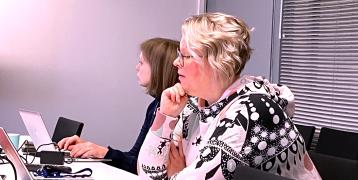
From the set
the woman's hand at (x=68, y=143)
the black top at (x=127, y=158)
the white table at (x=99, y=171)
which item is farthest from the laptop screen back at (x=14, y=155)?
the woman's hand at (x=68, y=143)

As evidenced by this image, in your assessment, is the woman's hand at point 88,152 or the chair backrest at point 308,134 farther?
the chair backrest at point 308,134

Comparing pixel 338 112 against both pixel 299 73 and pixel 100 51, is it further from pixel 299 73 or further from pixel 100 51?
pixel 100 51

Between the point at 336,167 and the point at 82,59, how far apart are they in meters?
3.50

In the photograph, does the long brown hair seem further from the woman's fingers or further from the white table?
the woman's fingers

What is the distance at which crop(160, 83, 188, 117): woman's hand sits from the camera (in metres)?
2.09

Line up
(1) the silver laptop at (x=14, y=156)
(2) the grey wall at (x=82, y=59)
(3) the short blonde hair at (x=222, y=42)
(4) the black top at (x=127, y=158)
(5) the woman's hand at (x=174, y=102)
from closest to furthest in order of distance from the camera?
(3) the short blonde hair at (x=222, y=42) → (1) the silver laptop at (x=14, y=156) → (5) the woman's hand at (x=174, y=102) → (4) the black top at (x=127, y=158) → (2) the grey wall at (x=82, y=59)

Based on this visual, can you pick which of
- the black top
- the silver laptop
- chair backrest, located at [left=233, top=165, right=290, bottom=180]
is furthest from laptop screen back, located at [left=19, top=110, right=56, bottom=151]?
chair backrest, located at [left=233, top=165, right=290, bottom=180]

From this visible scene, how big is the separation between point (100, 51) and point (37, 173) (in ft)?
9.36

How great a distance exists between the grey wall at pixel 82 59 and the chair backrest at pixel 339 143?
240 cm

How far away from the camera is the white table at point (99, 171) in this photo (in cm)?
246

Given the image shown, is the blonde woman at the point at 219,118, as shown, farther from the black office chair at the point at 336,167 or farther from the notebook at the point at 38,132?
the notebook at the point at 38,132

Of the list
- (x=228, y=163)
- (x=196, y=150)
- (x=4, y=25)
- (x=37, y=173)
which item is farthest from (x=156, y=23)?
(x=228, y=163)

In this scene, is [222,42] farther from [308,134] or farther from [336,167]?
[308,134]

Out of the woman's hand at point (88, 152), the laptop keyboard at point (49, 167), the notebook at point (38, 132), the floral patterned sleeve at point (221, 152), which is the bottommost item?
the woman's hand at point (88, 152)
